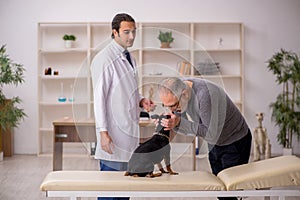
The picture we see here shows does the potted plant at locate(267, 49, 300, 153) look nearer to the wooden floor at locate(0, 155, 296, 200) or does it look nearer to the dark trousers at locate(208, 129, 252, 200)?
the wooden floor at locate(0, 155, 296, 200)

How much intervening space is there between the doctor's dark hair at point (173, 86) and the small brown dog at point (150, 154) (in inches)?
5.8

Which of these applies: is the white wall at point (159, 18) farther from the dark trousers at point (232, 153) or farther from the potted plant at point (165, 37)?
the dark trousers at point (232, 153)

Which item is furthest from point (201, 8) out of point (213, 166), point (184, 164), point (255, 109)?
point (213, 166)

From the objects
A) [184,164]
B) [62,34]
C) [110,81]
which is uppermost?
[62,34]

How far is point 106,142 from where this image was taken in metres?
3.09

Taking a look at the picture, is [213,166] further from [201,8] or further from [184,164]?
[201,8]

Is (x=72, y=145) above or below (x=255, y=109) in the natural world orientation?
below

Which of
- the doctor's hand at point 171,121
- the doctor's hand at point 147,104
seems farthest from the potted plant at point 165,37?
the doctor's hand at point 171,121

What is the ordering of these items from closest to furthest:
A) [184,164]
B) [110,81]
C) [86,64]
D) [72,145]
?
[110,81] → [86,64] → [184,164] → [72,145]

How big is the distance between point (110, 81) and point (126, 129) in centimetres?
28

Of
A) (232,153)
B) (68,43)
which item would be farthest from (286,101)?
(232,153)

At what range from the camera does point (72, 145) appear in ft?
24.6

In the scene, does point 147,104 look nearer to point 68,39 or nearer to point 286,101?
point 286,101

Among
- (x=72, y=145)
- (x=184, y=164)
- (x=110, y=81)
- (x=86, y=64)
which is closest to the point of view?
(x=110, y=81)
